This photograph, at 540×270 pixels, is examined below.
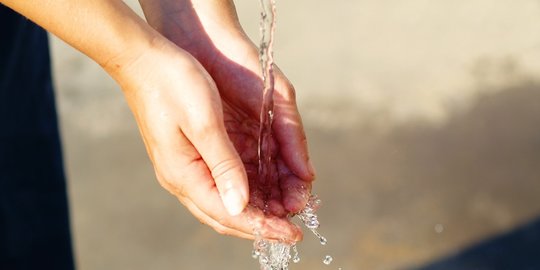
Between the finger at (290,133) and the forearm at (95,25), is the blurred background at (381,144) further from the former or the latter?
the forearm at (95,25)

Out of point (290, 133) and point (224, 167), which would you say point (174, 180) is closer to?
point (224, 167)

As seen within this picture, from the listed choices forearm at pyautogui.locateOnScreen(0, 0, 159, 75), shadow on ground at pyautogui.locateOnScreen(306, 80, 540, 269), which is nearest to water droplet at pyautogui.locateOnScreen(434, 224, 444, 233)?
shadow on ground at pyautogui.locateOnScreen(306, 80, 540, 269)

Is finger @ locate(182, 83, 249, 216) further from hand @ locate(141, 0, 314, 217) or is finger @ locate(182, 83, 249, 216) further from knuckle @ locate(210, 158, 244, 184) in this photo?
hand @ locate(141, 0, 314, 217)

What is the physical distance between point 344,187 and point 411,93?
1.32 feet

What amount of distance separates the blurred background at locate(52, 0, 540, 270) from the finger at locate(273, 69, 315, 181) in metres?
0.71

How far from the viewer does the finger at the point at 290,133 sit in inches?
47.4

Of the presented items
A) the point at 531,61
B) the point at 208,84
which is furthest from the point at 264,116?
the point at 531,61

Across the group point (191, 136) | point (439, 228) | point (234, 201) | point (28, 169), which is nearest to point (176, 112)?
point (191, 136)

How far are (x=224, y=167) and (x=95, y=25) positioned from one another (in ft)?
0.89

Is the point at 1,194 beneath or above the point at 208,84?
beneath

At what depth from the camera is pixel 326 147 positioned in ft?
6.95

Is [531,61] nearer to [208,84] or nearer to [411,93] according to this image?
[411,93]

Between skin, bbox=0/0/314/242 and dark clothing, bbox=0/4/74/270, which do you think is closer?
skin, bbox=0/0/314/242

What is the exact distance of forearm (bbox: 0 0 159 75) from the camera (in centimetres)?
106
